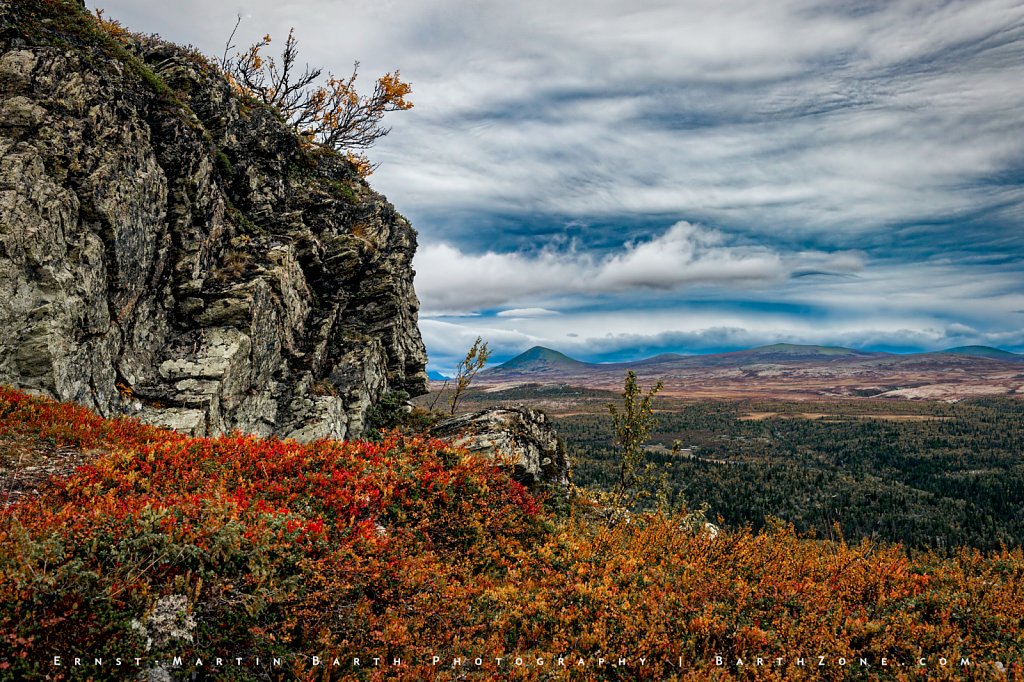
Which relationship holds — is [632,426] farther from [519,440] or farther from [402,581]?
[402,581]

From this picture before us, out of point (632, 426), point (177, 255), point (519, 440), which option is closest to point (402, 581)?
point (519, 440)

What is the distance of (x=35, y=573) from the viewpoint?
6.50m

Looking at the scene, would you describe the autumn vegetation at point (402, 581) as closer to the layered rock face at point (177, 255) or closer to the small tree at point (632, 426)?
the layered rock face at point (177, 255)

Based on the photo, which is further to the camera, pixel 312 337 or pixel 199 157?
pixel 312 337

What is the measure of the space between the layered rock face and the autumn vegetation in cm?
432

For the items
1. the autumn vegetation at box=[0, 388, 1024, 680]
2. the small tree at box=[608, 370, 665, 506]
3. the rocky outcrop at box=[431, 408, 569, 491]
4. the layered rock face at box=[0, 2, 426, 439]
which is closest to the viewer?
the autumn vegetation at box=[0, 388, 1024, 680]

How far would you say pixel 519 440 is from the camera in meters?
19.6

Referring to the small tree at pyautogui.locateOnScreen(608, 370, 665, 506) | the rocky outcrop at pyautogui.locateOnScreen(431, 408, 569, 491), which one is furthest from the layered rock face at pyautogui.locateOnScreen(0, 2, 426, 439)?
the small tree at pyautogui.locateOnScreen(608, 370, 665, 506)

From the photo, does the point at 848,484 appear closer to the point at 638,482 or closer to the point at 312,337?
the point at 638,482

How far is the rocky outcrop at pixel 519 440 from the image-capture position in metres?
18.2

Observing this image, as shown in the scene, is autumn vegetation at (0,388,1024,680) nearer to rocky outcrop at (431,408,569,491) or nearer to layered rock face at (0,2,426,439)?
rocky outcrop at (431,408,569,491)

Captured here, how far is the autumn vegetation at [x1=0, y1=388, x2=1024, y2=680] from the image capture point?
23.3 feet

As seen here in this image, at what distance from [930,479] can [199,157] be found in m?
261

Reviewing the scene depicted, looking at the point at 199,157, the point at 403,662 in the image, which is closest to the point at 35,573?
the point at 403,662
